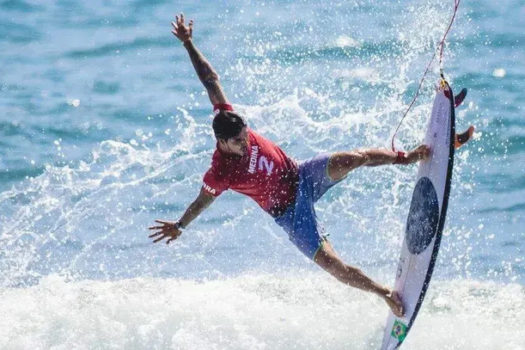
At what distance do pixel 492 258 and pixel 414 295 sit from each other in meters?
2.80

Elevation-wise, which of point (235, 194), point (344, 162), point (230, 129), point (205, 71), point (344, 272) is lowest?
point (235, 194)

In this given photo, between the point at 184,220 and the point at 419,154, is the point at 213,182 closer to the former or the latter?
the point at 184,220

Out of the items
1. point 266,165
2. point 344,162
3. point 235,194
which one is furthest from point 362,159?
point 235,194

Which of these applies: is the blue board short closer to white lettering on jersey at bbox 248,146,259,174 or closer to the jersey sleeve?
white lettering on jersey at bbox 248,146,259,174

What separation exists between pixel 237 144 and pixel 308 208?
827 mm

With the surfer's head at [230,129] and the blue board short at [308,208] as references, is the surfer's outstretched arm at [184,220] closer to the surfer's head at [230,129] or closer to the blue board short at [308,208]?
the surfer's head at [230,129]

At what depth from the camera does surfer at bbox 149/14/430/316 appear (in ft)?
23.4

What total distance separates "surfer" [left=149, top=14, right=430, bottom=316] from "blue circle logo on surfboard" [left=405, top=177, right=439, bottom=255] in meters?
0.26

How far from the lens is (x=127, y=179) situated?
1168 centimetres

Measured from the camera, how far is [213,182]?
23.3ft

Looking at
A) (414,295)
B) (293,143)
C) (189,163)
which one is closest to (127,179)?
(189,163)

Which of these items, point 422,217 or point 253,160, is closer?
point 253,160

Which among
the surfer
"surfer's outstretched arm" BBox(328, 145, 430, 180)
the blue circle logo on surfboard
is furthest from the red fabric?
the blue circle logo on surfboard

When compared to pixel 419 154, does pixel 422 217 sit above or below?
below
